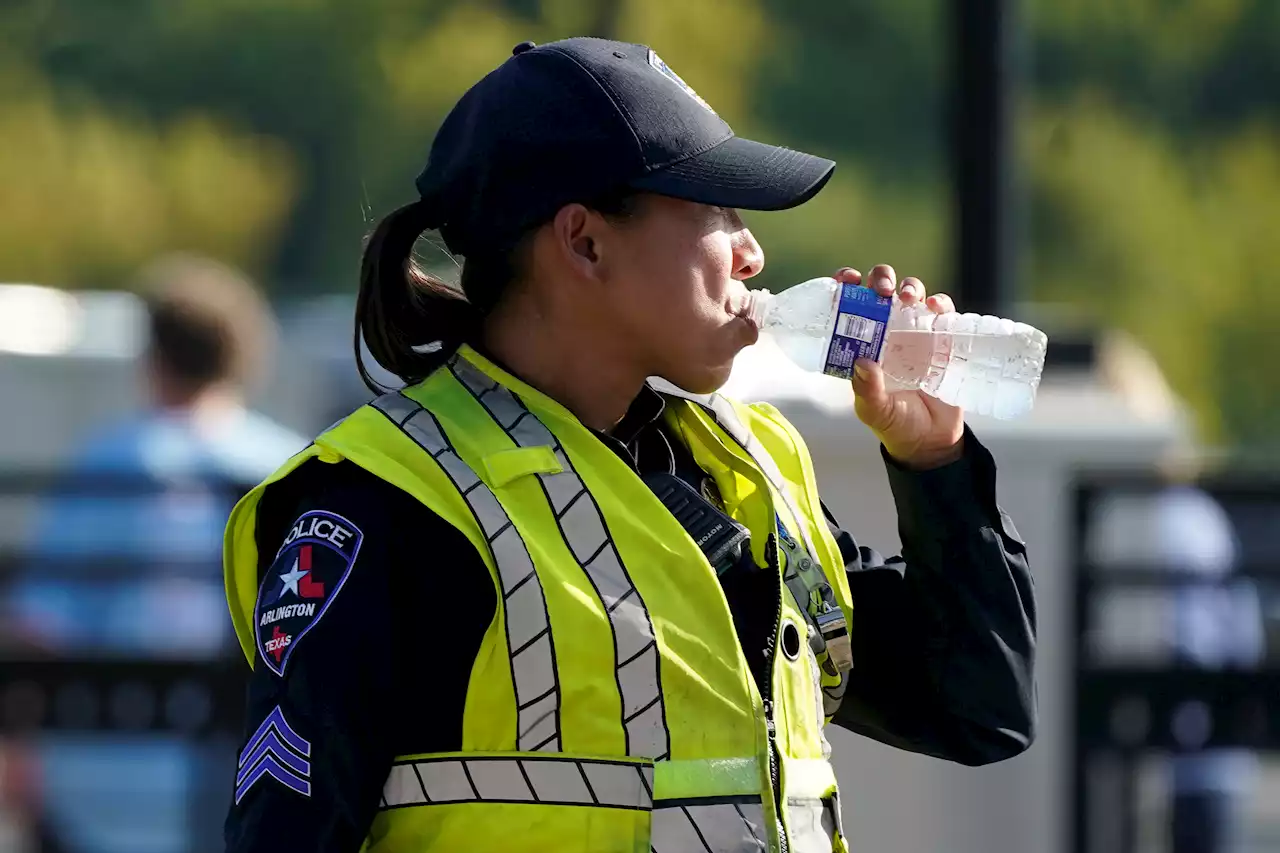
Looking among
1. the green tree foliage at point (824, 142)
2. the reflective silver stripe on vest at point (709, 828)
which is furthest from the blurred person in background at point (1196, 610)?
the green tree foliage at point (824, 142)

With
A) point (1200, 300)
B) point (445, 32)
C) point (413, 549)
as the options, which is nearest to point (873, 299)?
point (413, 549)

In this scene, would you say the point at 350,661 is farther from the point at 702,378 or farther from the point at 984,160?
the point at 984,160

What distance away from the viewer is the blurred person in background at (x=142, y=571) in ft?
18.9

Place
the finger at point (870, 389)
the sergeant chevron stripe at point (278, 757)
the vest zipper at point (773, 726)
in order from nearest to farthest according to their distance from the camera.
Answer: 1. the sergeant chevron stripe at point (278, 757)
2. the vest zipper at point (773, 726)
3. the finger at point (870, 389)

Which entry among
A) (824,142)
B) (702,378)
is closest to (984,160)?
(702,378)

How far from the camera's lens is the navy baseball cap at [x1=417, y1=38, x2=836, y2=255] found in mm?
2172

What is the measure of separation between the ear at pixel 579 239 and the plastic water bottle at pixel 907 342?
0.18 meters

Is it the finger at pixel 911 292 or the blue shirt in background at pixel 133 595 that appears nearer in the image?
the finger at pixel 911 292

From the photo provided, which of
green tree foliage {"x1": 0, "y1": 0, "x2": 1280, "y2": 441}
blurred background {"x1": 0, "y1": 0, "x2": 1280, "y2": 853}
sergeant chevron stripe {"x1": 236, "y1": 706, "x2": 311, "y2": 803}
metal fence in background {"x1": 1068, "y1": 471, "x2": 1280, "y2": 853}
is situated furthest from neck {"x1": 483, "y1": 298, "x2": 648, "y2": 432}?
green tree foliage {"x1": 0, "y1": 0, "x2": 1280, "y2": 441}

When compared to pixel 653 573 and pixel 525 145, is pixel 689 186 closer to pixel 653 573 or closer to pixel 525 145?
pixel 525 145

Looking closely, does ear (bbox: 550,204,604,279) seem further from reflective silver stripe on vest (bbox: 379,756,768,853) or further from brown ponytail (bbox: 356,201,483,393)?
reflective silver stripe on vest (bbox: 379,756,768,853)

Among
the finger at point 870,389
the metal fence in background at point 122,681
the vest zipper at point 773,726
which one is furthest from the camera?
the metal fence in background at point 122,681

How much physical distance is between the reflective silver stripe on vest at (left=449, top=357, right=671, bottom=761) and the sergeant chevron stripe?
1.05 ft

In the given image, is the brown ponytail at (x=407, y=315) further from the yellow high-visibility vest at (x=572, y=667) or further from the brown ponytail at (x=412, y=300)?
the yellow high-visibility vest at (x=572, y=667)
